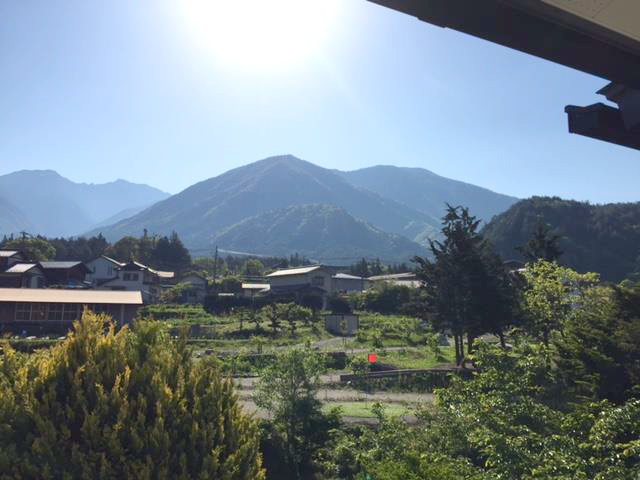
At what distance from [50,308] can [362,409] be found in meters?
33.0

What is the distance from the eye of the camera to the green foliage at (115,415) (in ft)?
18.1

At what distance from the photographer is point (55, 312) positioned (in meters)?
41.3

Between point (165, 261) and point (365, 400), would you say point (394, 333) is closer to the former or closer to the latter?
point (365, 400)

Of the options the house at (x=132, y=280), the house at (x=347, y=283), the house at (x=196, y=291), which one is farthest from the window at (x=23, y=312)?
the house at (x=347, y=283)

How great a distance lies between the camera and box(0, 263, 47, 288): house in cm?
5294

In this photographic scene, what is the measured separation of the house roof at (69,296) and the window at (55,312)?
1.99 feet

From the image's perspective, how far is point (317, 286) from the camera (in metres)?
68.3

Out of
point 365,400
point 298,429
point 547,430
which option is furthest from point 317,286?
point 547,430

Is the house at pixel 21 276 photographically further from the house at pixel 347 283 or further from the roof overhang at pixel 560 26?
the roof overhang at pixel 560 26

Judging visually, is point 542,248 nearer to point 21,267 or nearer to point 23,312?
point 23,312

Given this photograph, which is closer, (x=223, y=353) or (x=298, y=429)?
(x=298, y=429)

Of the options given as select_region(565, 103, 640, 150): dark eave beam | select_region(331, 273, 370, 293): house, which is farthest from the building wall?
select_region(565, 103, 640, 150): dark eave beam

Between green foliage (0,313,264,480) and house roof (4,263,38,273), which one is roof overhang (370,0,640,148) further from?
house roof (4,263,38,273)

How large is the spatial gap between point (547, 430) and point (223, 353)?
2833cm
